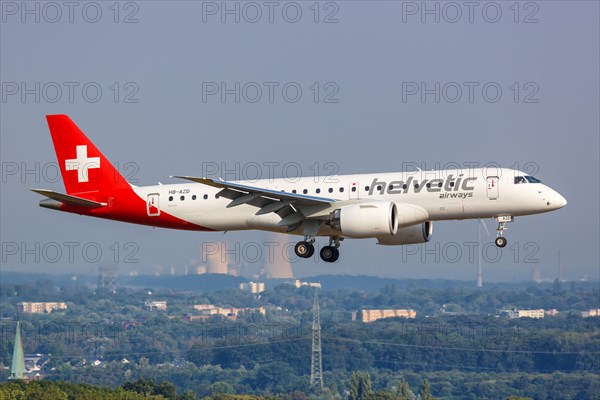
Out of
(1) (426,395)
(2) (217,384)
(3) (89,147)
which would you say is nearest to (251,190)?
(3) (89,147)

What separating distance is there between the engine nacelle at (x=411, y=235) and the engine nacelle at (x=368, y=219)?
4.76 metres

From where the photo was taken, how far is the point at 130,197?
63188 millimetres

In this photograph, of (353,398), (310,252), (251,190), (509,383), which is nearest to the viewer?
(251,190)

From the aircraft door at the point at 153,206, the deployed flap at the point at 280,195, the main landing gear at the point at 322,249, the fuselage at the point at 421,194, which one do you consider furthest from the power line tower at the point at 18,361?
the deployed flap at the point at 280,195

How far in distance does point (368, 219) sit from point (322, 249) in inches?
226

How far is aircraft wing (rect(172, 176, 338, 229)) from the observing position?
5686cm

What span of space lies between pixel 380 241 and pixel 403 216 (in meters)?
5.52

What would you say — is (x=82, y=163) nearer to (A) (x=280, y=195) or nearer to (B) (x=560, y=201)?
(A) (x=280, y=195)

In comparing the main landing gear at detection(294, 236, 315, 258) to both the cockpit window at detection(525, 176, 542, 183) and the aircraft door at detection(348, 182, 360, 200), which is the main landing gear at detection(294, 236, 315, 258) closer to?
the aircraft door at detection(348, 182, 360, 200)

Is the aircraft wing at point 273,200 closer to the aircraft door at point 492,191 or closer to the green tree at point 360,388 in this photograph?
the aircraft door at point 492,191

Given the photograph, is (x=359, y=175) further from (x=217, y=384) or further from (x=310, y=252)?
(x=217, y=384)

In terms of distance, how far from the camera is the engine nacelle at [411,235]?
6203cm

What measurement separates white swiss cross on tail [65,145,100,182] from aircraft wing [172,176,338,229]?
10116 millimetres

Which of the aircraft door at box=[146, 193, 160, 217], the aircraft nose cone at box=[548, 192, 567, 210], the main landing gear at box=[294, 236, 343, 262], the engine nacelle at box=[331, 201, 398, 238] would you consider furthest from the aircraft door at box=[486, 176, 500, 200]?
the aircraft door at box=[146, 193, 160, 217]
